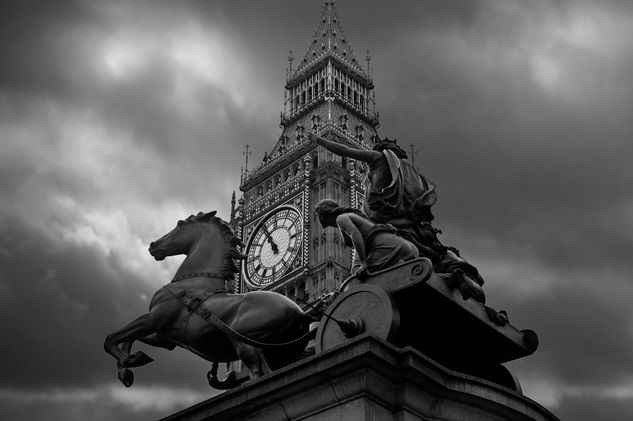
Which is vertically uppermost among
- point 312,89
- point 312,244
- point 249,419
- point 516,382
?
point 312,89

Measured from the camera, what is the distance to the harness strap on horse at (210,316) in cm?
1472

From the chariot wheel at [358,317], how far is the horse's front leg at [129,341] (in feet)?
10.4

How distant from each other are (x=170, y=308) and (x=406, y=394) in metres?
4.58

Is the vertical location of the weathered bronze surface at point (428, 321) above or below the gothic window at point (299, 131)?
below

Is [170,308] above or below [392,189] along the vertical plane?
below

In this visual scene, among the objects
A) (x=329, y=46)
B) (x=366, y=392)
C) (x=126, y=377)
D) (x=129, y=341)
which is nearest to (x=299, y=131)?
(x=329, y=46)

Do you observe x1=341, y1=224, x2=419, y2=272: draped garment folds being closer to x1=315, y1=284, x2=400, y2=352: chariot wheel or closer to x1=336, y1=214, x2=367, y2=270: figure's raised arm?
x1=336, y1=214, x2=367, y2=270: figure's raised arm

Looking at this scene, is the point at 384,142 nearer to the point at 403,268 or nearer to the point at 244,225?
the point at 403,268

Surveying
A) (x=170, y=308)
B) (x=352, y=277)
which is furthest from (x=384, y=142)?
(x=170, y=308)

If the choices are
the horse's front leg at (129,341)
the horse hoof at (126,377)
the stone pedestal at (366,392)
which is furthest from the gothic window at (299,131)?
the stone pedestal at (366,392)

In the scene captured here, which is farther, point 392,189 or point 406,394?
point 392,189

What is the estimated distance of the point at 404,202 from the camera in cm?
1620

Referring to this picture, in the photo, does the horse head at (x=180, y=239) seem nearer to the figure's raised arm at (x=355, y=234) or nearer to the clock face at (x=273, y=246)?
the figure's raised arm at (x=355, y=234)

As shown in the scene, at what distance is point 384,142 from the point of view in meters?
17.4
